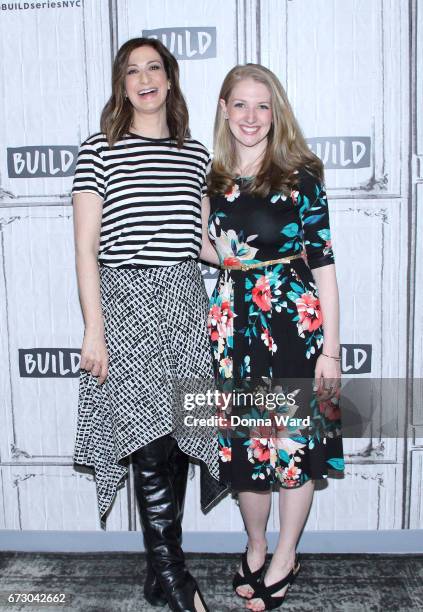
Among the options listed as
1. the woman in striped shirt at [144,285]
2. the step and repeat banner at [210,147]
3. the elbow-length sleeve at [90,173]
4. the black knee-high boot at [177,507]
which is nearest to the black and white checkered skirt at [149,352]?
the woman in striped shirt at [144,285]

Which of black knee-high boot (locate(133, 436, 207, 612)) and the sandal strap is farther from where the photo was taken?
the sandal strap

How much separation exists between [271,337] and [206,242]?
1.41 ft

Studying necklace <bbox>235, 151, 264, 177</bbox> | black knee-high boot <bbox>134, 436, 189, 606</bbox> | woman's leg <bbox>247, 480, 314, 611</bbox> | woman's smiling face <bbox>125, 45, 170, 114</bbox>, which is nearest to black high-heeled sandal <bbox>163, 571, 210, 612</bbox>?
black knee-high boot <bbox>134, 436, 189, 606</bbox>

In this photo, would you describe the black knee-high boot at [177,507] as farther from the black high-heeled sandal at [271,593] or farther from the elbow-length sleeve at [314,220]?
the elbow-length sleeve at [314,220]

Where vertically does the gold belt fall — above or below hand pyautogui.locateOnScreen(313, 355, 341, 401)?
A: above

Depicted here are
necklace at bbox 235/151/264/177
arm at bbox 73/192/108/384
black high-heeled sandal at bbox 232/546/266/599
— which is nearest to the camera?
arm at bbox 73/192/108/384

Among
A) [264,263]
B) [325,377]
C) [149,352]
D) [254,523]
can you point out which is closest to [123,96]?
[264,263]

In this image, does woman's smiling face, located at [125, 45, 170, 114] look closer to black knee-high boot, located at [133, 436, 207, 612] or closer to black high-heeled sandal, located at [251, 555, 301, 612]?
black knee-high boot, located at [133, 436, 207, 612]

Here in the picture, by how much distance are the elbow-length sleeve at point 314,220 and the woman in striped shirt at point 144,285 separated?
13.7 inches

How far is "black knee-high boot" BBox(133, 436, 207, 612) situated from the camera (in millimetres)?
1915

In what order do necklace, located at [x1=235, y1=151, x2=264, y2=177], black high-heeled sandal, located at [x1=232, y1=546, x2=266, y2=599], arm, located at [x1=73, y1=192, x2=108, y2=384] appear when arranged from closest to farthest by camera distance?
arm, located at [x1=73, y1=192, x2=108, y2=384] → necklace, located at [x1=235, y1=151, x2=264, y2=177] → black high-heeled sandal, located at [x1=232, y1=546, x2=266, y2=599]

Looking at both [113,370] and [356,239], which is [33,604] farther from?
[356,239]

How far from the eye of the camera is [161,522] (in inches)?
75.8

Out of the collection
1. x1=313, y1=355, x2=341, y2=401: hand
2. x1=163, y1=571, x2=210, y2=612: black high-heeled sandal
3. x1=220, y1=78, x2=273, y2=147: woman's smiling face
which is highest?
x1=220, y1=78, x2=273, y2=147: woman's smiling face
